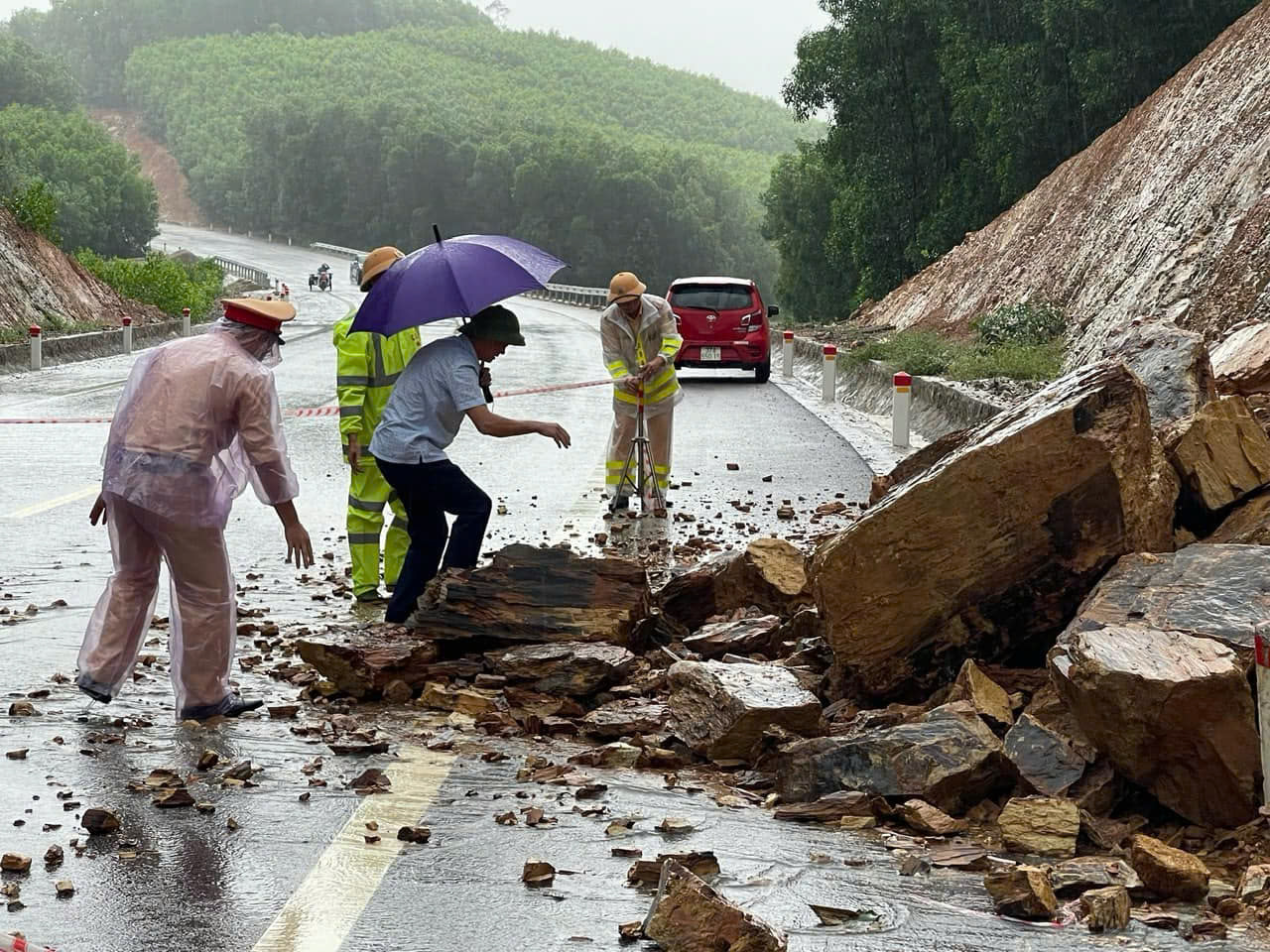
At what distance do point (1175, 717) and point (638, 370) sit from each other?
818 centimetres

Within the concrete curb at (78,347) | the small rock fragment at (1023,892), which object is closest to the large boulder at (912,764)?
the small rock fragment at (1023,892)

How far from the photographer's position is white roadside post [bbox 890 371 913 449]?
706 inches

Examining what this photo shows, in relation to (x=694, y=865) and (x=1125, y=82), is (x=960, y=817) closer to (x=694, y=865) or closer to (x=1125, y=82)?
(x=694, y=865)

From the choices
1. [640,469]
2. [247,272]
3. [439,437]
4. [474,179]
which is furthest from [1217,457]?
[474,179]

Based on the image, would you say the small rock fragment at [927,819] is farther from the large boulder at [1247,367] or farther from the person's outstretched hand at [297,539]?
the large boulder at [1247,367]

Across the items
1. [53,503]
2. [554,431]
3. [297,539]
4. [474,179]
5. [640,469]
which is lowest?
[53,503]

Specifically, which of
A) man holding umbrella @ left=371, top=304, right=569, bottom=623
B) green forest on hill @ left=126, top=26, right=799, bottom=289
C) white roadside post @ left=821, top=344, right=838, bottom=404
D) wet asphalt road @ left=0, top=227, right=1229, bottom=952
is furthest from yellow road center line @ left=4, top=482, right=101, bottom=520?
green forest on hill @ left=126, top=26, right=799, bottom=289

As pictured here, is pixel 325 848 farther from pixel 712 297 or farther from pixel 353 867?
pixel 712 297

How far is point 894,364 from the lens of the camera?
2384cm

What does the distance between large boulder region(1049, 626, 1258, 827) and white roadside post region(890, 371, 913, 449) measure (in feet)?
40.7

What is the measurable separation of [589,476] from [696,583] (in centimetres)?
702

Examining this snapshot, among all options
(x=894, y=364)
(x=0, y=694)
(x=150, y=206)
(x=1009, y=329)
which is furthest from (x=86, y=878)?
(x=150, y=206)

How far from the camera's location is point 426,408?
323 inches

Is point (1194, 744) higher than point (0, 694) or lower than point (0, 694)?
higher
